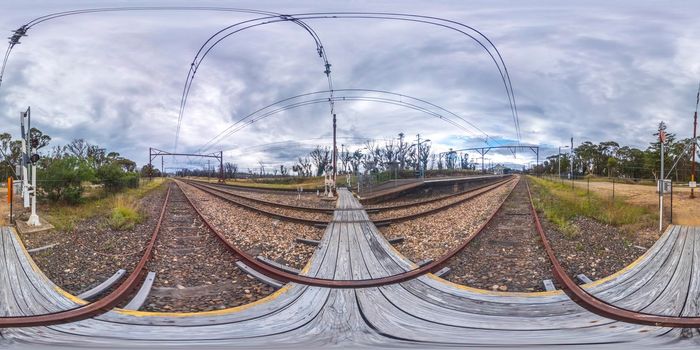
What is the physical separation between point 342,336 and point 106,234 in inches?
227

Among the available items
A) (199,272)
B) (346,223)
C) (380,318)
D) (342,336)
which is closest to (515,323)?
(380,318)

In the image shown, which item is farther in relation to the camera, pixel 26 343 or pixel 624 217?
pixel 624 217

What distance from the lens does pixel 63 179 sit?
33.2 ft

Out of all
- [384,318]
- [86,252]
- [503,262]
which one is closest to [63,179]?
[86,252]

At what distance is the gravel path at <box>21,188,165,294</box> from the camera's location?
416cm

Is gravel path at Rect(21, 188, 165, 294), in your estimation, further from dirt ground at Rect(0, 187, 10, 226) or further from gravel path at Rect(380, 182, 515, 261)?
gravel path at Rect(380, 182, 515, 261)

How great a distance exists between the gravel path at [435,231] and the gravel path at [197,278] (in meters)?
2.50

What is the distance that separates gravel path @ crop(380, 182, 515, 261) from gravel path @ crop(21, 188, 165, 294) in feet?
13.5

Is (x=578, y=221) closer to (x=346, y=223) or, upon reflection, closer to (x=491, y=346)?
(x=346, y=223)

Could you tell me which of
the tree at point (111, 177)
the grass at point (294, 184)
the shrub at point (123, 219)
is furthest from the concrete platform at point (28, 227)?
the grass at point (294, 184)

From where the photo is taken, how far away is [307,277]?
3.92 metres

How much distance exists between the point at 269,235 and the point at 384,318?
4.14m

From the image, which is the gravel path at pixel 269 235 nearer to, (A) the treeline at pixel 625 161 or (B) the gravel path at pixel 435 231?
(B) the gravel path at pixel 435 231

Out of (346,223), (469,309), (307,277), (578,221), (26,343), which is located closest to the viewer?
(26,343)
